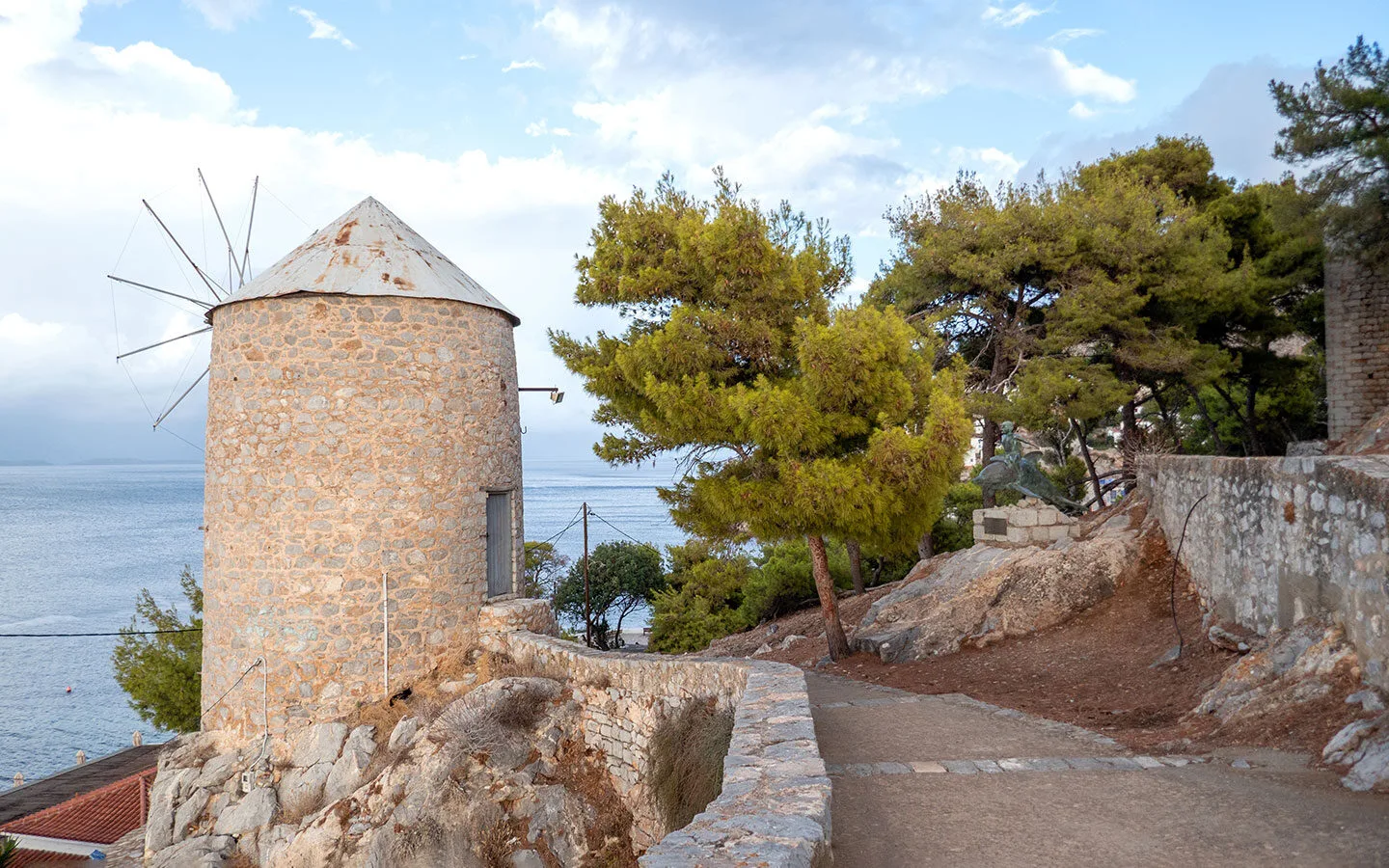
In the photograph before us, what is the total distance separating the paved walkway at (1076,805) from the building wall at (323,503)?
19.8 feet

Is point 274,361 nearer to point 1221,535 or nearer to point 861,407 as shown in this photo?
point 861,407

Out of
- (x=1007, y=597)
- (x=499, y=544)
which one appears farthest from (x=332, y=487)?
(x=1007, y=597)

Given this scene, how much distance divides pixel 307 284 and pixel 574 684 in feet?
19.3

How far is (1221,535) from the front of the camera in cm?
909

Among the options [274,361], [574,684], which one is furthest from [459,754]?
[274,361]

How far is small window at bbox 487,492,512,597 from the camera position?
38.5 feet

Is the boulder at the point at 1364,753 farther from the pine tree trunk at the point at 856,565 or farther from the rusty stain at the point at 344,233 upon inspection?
the pine tree trunk at the point at 856,565

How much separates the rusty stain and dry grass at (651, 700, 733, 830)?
748 cm

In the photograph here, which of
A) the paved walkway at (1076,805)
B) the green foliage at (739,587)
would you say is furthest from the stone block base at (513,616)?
the green foliage at (739,587)

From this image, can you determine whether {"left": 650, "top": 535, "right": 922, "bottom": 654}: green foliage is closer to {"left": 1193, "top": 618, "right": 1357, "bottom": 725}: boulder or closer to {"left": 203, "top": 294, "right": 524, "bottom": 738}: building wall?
{"left": 203, "top": 294, "right": 524, "bottom": 738}: building wall

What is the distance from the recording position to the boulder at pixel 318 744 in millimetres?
10008

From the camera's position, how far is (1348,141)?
48.7 feet

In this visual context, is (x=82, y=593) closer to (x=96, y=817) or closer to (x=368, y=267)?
(x=96, y=817)

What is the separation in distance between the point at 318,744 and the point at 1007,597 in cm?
908
